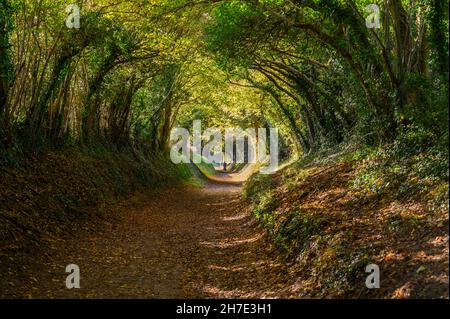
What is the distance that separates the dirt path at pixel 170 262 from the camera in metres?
7.92

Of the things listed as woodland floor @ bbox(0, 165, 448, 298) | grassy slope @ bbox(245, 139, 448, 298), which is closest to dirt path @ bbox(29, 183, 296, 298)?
woodland floor @ bbox(0, 165, 448, 298)

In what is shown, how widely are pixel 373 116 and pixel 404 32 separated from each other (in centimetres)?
232

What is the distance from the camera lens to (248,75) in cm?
2389

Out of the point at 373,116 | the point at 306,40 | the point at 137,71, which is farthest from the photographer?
the point at 137,71

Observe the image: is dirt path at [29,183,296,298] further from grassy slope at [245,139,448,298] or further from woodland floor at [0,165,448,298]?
grassy slope at [245,139,448,298]

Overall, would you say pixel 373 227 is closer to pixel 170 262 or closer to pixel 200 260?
pixel 200 260

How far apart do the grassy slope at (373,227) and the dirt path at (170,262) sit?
741mm

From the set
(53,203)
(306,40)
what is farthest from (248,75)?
(53,203)

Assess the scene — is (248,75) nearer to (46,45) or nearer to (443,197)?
(46,45)

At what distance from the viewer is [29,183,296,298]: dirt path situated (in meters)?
7.92

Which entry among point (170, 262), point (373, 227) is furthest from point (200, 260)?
point (373, 227)

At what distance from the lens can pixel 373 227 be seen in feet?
26.4
